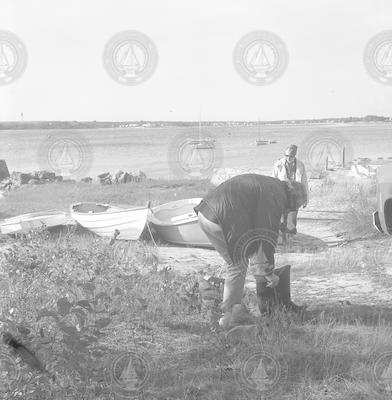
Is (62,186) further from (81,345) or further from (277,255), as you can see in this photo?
(81,345)

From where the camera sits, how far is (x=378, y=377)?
15.4 feet

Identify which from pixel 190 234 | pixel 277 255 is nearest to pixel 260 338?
pixel 277 255

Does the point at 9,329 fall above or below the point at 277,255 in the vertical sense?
above

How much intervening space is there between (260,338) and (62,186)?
20.5 metres
